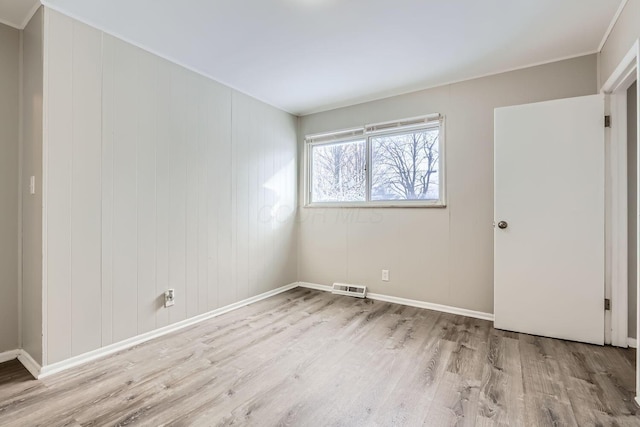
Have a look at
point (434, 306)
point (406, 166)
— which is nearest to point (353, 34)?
point (406, 166)

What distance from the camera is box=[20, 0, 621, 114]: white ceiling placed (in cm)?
194

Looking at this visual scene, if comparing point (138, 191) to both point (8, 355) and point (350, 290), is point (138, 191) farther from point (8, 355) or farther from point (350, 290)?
point (350, 290)

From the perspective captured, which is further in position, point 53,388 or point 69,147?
point 69,147

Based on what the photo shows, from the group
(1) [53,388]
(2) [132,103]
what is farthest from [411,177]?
(1) [53,388]

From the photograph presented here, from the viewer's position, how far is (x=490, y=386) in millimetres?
1777

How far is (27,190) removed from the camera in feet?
6.83

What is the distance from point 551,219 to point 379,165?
1.74 metres

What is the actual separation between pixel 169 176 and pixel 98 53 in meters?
0.97

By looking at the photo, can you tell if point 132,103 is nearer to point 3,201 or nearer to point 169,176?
point 169,176

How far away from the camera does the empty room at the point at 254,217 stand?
5.82 ft

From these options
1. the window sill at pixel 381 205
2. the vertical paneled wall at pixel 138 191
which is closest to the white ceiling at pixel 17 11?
the vertical paneled wall at pixel 138 191

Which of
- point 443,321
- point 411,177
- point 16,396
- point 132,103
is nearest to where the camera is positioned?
point 16,396

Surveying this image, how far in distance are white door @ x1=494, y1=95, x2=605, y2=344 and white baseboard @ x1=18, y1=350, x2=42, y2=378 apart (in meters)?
3.42

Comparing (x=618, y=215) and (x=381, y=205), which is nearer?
(x=618, y=215)
